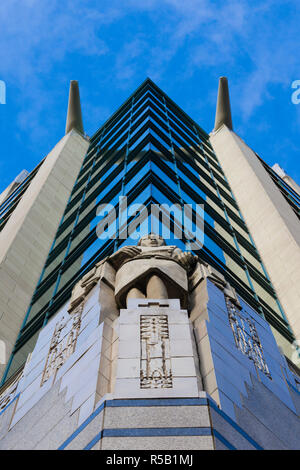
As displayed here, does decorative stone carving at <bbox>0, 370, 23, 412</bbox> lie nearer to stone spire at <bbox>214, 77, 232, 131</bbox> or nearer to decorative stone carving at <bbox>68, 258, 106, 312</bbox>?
decorative stone carving at <bbox>68, 258, 106, 312</bbox>

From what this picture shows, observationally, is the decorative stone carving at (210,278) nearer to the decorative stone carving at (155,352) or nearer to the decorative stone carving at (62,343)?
the decorative stone carving at (62,343)

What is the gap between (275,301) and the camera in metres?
23.0

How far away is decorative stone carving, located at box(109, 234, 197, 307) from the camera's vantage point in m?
14.4

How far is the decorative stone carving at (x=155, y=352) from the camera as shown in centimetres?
1073

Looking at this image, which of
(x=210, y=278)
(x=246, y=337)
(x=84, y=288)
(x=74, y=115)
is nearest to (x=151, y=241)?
(x=210, y=278)

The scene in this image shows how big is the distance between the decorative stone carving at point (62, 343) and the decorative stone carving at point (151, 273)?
1110mm

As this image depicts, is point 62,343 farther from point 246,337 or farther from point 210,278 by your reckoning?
point 246,337

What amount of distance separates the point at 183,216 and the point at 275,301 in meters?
4.49

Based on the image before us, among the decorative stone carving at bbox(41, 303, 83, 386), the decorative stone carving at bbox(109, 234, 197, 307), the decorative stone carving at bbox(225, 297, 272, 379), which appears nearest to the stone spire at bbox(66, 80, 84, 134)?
the decorative stone carving at bbox(109, 234, 197, 307)

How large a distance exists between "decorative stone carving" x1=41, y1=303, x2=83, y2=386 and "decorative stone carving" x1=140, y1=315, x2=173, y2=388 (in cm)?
195

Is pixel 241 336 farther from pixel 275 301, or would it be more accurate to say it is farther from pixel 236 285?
pixel 275 301

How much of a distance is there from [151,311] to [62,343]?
2.51 meters

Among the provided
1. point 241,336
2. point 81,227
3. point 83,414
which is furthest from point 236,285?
point 83,414

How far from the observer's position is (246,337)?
1408 cm
